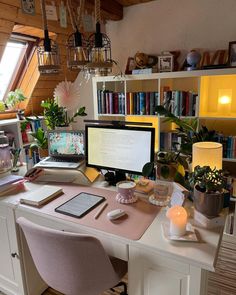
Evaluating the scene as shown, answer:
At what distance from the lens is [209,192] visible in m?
1.07

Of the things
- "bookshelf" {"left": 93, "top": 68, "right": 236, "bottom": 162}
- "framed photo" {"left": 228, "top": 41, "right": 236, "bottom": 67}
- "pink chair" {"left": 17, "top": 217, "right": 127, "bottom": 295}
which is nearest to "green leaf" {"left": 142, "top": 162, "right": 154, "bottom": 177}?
"pink chair" {"left": 17, "top": 217, "right": 127, "bottom": 295}

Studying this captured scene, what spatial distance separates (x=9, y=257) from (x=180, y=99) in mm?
2017

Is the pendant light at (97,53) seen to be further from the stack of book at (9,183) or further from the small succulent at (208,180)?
the stack of book at (9,183)

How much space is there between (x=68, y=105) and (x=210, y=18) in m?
1.99

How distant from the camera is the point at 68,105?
180 centimetres

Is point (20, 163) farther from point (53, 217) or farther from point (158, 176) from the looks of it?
point (158, 176)

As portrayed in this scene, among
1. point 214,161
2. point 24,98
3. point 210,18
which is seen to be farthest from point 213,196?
point 24,98

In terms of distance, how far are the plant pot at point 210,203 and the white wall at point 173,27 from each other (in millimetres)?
2178

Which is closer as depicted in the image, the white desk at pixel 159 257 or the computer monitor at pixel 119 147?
the white desk at pixel 159 257

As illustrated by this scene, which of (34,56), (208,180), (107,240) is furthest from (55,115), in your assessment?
(34,56)

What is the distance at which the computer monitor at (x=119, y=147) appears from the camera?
4.56ft

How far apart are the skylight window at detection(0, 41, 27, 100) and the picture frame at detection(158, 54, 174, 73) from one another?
5.76 feet

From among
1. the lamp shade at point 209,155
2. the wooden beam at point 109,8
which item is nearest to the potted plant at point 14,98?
the wooden beam at point 109,8

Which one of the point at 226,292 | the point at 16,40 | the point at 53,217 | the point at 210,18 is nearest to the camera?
the point at 53,217
